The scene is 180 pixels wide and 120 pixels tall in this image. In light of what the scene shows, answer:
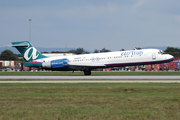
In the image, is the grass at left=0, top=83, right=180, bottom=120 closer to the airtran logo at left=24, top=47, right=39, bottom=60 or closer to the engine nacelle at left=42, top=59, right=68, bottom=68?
the engine nacelle at left=42, top=59, right=68, bottom=68

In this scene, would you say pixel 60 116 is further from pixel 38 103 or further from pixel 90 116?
pixel 38 103

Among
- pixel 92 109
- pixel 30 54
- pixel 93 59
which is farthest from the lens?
pixel 30 54

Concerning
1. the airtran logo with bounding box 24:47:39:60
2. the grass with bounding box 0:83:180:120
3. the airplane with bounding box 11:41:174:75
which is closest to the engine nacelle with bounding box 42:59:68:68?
the airplane with bounding box 11:41:174:75

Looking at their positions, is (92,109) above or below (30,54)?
below

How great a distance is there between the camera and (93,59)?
4641cm

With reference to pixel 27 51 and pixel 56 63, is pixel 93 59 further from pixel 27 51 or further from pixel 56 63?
pixel 27 51


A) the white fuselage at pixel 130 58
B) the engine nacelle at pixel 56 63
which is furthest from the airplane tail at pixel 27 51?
the white fuselage at pixel 130 58

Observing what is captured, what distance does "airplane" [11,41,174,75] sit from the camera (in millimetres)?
43781

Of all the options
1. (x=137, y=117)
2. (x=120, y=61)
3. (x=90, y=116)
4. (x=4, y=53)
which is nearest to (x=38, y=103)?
(x=90, y=116)

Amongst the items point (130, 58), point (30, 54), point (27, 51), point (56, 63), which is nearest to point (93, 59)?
point (130, 58)

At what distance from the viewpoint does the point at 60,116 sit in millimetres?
12023

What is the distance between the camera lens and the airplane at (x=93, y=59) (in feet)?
144

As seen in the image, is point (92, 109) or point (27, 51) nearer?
point (92, 109)

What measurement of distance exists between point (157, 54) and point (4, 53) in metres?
157
